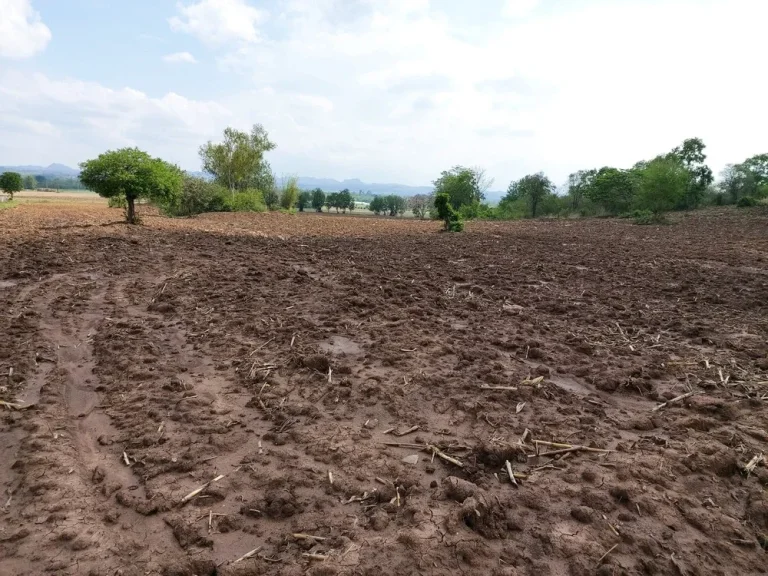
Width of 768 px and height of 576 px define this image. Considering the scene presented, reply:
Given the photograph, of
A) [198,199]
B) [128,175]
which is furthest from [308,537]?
[198,199]

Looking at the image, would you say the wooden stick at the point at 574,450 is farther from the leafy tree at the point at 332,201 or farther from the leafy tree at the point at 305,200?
the leafy tree at the point at 332,201

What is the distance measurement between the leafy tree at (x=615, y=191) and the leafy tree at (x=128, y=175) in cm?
3805

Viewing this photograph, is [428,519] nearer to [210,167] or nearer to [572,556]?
[572,556]

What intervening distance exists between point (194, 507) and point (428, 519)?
1.53m

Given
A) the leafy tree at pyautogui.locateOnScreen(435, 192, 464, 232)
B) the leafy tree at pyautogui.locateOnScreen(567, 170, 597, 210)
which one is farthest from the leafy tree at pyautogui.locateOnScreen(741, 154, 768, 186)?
the leafy tree at pyautogui.locateOnScreen(435, 192, 464, 232)

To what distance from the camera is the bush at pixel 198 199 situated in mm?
33156

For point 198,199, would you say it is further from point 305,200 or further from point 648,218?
point 305,200

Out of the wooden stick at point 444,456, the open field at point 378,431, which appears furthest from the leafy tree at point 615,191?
the wooden stick at point 444,456

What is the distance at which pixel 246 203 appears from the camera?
123ft

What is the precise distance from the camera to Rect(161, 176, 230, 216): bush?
33.2m

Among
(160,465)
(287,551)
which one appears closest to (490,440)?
(287,551)

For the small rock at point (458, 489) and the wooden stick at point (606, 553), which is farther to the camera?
the small rock at point (458, 489)

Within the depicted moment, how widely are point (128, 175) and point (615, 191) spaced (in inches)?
1576

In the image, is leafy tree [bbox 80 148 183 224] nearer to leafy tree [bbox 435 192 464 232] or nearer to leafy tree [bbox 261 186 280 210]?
leafy tree [bbox 435 192 464 232]
